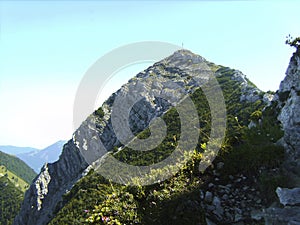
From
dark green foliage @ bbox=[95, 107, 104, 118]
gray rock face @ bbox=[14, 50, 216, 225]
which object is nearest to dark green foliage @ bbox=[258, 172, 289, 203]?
gray rock face @ bbox=[14, 50, 216, 225]

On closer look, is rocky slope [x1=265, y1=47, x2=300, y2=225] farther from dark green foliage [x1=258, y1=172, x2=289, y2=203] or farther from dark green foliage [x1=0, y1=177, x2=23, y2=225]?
dark green foliage [x1=0, y1=177, x2=23, y2=225]

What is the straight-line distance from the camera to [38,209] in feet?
362

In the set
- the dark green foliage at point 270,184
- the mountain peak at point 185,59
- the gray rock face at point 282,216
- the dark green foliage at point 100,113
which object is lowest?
the gray rock face at point 282,216

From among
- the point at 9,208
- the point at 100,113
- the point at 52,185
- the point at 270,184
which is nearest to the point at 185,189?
the point at 270,184

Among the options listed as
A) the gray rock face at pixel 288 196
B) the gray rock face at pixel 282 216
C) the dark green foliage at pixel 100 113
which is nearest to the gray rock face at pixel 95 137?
the dark green foliage at pixel 100 113

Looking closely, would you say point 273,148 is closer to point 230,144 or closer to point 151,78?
point 230,144

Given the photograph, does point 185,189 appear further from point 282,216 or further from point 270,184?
point 282,216

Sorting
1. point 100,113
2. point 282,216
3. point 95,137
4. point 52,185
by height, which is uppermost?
point 100,113

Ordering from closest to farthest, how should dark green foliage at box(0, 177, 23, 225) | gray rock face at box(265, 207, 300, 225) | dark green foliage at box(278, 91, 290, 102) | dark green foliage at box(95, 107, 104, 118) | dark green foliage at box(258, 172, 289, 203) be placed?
gray rock face at box(265, 207, 300, 225), dark green foliage at box(258, 172, 289, 203), dark green foliage at box(278, 91, 290, 102), dark green foliage at box(95, 107, 104, 118), dark green foliage at box(0, 177, 23, 225)

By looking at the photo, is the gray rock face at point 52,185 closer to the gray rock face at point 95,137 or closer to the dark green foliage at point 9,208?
the gray rock face at point 95,137

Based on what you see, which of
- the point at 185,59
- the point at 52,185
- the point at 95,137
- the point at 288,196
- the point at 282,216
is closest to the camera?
the point at 282,216

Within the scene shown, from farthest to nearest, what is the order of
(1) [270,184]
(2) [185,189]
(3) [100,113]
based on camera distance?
(3) [100,113], (2) [185,189], (1) [270,184]

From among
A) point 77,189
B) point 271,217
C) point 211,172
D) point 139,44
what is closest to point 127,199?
point 211,172

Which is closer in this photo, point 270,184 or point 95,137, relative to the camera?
point 270,184
